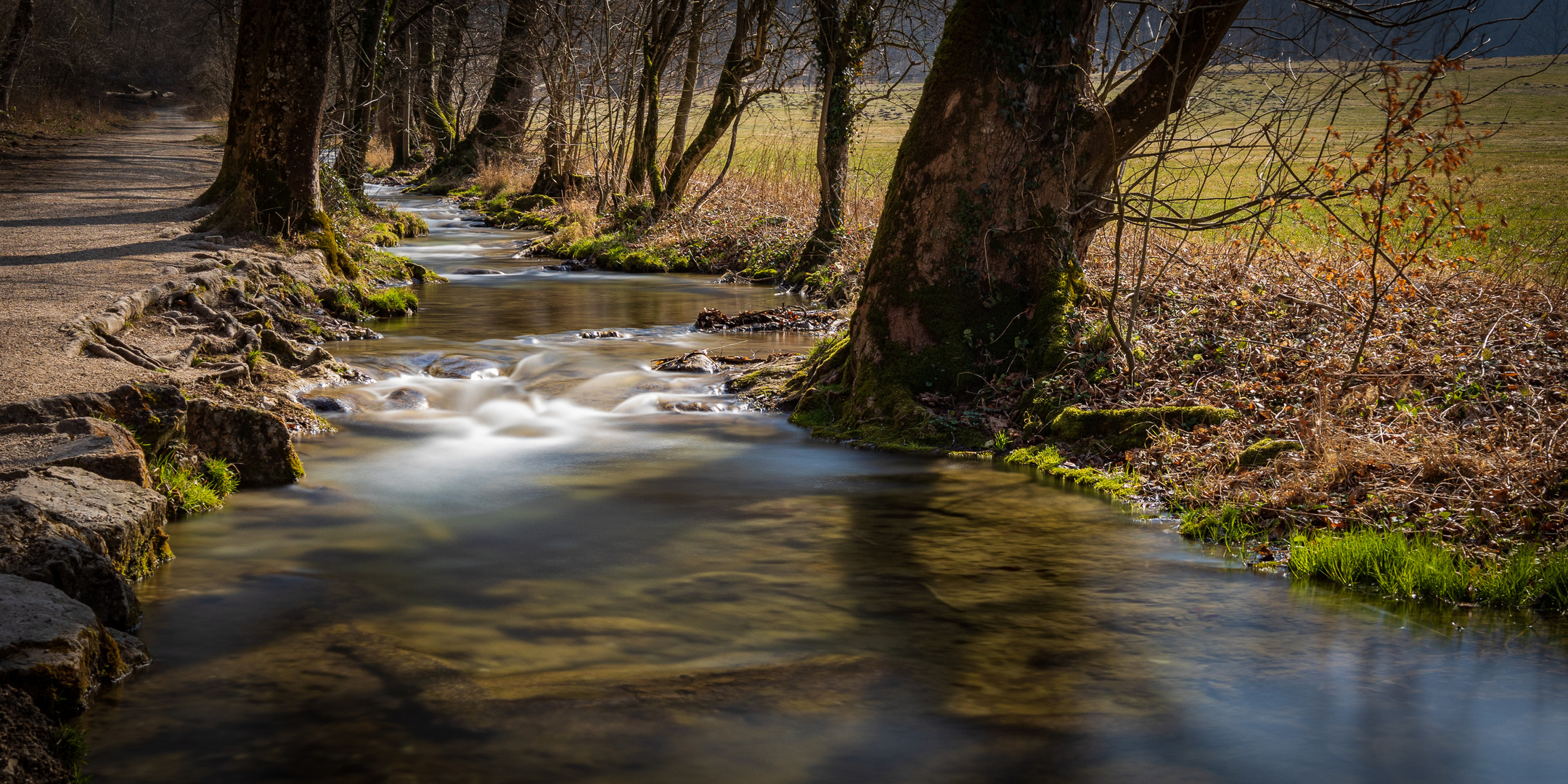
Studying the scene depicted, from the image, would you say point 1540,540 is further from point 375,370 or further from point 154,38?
point 154,38

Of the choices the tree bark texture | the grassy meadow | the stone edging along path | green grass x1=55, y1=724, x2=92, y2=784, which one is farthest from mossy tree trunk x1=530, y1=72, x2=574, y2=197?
green grass x1=55, y1=724, x2=92, y2=784

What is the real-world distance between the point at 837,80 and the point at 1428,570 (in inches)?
475

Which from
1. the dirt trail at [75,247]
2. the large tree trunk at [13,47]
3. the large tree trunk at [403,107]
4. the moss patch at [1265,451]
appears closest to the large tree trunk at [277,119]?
the dirt trail at [75,247]

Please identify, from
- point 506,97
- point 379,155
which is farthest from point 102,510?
point 379,155

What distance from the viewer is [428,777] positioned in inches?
162

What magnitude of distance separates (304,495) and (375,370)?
4242 mm

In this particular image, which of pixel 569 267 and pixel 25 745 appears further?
pixel 569 267

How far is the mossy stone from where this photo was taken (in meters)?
8.18

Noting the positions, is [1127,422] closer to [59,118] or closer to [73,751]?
[73,751]

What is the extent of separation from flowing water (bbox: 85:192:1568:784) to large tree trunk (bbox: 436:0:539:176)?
22.7 metres

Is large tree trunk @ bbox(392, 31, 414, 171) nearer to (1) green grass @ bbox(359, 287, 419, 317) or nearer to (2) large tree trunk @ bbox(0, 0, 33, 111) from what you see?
(2) large tree trunk @ bbox(0, 0, 33, 111)

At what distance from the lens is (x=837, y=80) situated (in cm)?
1633

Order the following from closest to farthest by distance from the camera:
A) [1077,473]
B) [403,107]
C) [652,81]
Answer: [1077,473] < [652,81] < [403,107]

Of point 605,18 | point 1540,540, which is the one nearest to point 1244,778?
point 1540,540
